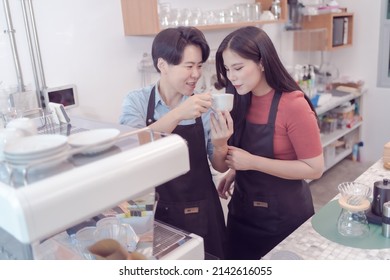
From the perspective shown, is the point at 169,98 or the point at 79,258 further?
the point at 169,98

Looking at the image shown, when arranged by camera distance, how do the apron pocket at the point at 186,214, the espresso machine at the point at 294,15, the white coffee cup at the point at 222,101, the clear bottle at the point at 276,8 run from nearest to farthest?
the white coffee cup at the point at 222,101, the apron pocket at the point at 186,214, the clear bottle at the point at 276,8, the espresso machine at the point at 294,15

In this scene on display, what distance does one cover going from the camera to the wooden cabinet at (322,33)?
416 centimetres

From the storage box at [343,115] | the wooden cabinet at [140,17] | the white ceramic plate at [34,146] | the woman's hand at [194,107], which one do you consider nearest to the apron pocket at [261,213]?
the woman's hand at [194,107]

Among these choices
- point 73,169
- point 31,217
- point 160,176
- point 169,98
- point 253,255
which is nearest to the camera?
point 31,217

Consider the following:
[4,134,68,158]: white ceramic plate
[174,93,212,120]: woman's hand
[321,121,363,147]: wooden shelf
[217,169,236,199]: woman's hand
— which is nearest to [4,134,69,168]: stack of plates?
[4,134,68,158]: white ceramic plate

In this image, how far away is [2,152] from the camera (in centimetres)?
90

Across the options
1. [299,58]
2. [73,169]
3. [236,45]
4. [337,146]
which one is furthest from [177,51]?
[337,146]

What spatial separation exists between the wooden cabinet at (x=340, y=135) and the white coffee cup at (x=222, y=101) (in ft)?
8.46

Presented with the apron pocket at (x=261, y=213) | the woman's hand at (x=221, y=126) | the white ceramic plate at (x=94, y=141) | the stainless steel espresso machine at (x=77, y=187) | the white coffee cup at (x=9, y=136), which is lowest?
the apron pocket at (x=261, y=213)

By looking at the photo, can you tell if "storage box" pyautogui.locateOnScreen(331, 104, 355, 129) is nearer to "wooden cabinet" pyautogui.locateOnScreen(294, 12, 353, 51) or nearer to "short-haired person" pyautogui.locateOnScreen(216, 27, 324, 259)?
"wooden cabinet" pyautogui.locateOnScreen(294, 12, 353, 51)

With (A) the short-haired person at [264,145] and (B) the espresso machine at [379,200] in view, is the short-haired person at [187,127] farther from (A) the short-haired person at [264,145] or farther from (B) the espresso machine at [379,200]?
(B) the espresso machine at [379,200]

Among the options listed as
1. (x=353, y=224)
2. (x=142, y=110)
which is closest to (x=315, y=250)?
(x=353, y=224)

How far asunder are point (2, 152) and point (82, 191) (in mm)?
285

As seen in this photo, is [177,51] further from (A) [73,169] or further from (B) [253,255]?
(B) [253,255]
